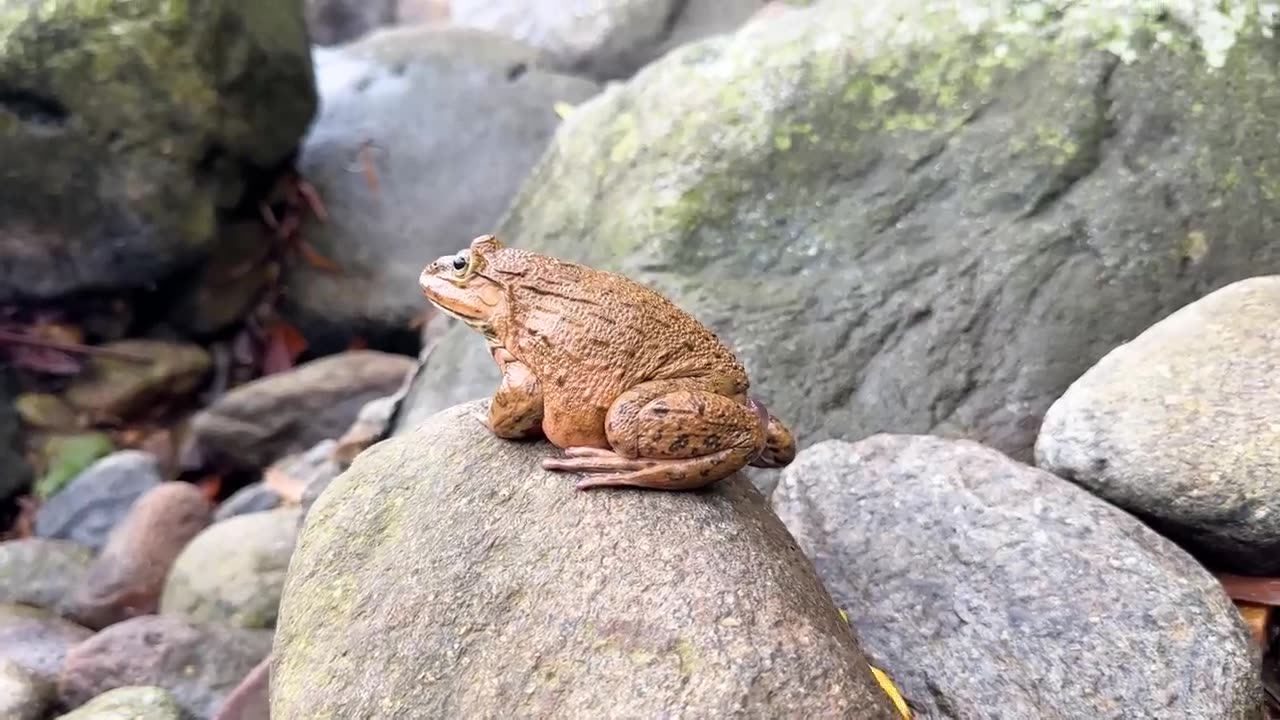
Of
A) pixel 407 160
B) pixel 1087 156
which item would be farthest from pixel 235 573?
pixel 407 160

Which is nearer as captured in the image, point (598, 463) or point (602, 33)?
point (598, 463)

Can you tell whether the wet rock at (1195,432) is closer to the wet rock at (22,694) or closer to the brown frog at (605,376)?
the brown frog at (605,376)

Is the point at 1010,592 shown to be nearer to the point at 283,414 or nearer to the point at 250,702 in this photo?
the point at 250,702

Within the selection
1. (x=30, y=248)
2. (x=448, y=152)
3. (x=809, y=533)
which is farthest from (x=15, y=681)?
(x=448, y=152)

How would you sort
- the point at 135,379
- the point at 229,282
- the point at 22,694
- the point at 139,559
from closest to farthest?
the point at 22,694 < the point at 139,559 < the point at 135,379 < the point at 229,282

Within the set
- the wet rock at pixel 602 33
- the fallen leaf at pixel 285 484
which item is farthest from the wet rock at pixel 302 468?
the wet rock at pixel 602 33

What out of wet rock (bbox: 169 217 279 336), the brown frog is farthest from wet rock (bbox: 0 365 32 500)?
the brown frog
